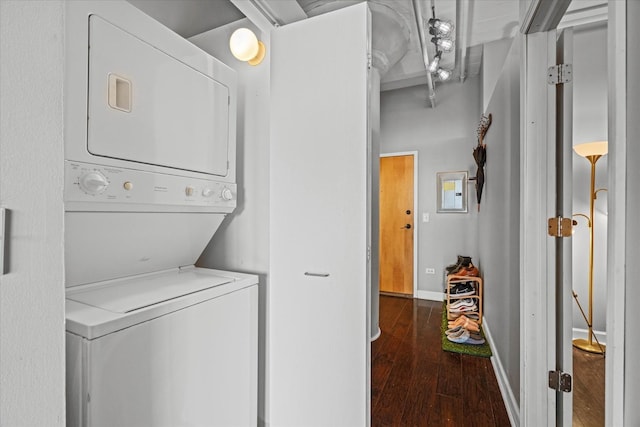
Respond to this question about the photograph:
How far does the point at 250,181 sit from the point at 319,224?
1.64ft

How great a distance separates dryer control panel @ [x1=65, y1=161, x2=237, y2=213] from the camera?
105 centimetres

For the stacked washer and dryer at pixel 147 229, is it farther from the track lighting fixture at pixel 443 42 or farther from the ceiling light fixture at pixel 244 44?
the track lighting fixture at pixel 443 42

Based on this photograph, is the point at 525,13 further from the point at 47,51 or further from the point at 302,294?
the point at 47,51

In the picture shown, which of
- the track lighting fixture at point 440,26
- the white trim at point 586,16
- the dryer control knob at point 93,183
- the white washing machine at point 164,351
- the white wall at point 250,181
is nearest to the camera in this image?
the white washing machine at point 164,351

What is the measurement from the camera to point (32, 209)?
59 cm

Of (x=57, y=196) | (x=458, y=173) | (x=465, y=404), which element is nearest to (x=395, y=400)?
(x=465, y=404)

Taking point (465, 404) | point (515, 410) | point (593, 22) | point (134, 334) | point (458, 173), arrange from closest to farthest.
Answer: point (134, 334), point (515, 410), point (465, 404), point (593, 22), point (458, 173)

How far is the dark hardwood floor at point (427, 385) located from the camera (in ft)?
6.16

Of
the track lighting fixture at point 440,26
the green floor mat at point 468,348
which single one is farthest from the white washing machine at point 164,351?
the track lighting fixture at point 440,26

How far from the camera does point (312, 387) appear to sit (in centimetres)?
158

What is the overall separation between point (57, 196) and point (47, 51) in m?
0.28

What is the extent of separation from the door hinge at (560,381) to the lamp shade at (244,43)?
7.00 ft

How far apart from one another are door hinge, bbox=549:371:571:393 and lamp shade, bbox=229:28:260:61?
213 cm

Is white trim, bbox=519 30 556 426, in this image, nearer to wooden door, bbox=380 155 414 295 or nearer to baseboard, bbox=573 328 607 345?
→ baseboard, bbox=573 328 607 345
